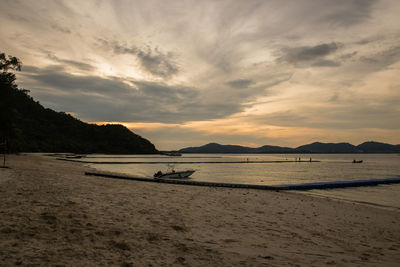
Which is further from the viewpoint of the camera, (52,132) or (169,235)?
(52,132)

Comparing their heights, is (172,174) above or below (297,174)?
above

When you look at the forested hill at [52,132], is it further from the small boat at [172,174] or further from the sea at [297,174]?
the small boat at [172,174]

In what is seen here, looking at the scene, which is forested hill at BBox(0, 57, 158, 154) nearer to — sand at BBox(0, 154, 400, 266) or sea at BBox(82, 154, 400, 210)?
sea at BBox(82, 154, 400, 210)

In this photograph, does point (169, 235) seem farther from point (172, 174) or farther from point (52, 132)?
point (52, 132)

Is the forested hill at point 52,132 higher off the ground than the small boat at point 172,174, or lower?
higher

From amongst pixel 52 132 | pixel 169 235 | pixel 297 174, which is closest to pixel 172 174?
pixel 169 235

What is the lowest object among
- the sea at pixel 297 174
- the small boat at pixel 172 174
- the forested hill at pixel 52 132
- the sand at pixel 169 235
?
the sea at pixel 297 174

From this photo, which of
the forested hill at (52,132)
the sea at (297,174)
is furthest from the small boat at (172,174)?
the forested hill at (52,132)

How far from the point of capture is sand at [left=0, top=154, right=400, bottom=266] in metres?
5.45

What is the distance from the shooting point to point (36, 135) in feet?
431

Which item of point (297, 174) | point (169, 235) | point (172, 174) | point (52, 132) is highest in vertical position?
point (52, 132)

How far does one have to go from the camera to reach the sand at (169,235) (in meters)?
5.45

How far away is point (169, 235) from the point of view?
7203 mm

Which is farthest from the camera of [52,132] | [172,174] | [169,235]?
[52,132]
